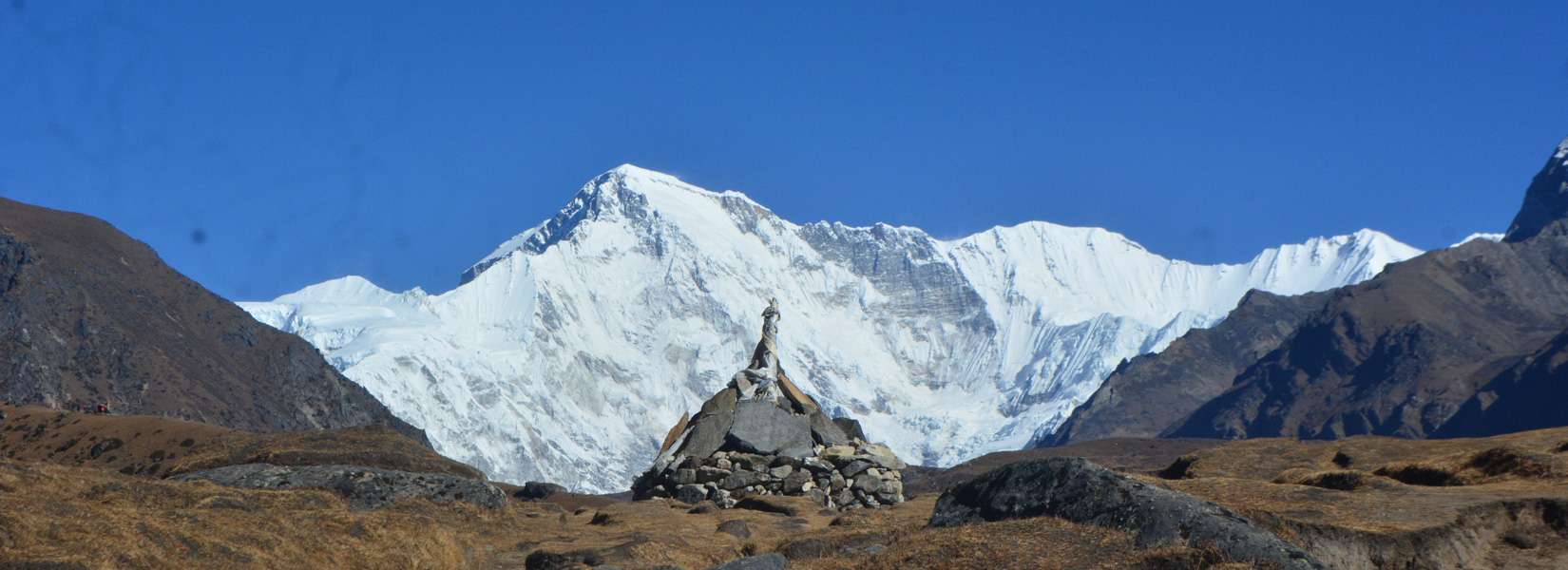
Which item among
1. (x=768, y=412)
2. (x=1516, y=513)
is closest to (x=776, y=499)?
(x=768, y=412)

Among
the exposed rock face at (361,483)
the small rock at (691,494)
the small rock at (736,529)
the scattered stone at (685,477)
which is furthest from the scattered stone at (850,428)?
the exposed rock face at (361,483)

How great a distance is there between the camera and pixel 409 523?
2778 cm

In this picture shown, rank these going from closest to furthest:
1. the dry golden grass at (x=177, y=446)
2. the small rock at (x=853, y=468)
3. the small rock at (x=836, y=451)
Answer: the dry golden grass at (x=177, y=446) < the small rock at (x=853, y=468) < the small rock at (x=836, y=451)

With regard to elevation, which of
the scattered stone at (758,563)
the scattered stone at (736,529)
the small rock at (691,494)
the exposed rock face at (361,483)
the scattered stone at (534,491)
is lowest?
the scattered stone at (758,563)

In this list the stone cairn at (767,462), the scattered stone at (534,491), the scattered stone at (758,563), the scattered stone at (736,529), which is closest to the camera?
the scattered stone at (758,563)

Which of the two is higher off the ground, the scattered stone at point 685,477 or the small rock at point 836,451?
the small rock at point 836,451

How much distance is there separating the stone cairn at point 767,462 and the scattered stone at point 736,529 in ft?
37.6

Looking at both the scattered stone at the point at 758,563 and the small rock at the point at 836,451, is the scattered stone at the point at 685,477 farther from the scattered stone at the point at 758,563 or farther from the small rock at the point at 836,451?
the scattered stone at the point at 758,563

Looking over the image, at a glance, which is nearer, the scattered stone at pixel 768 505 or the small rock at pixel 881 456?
the scattered stone at pixel 768 505

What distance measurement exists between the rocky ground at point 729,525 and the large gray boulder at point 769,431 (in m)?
10.8

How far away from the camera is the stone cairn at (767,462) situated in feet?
153

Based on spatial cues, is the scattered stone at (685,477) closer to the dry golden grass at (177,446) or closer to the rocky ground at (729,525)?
the dry golden grass at (177,446)

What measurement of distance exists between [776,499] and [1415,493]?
16.7 meters

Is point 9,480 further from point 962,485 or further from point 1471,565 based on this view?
point 1471,565
